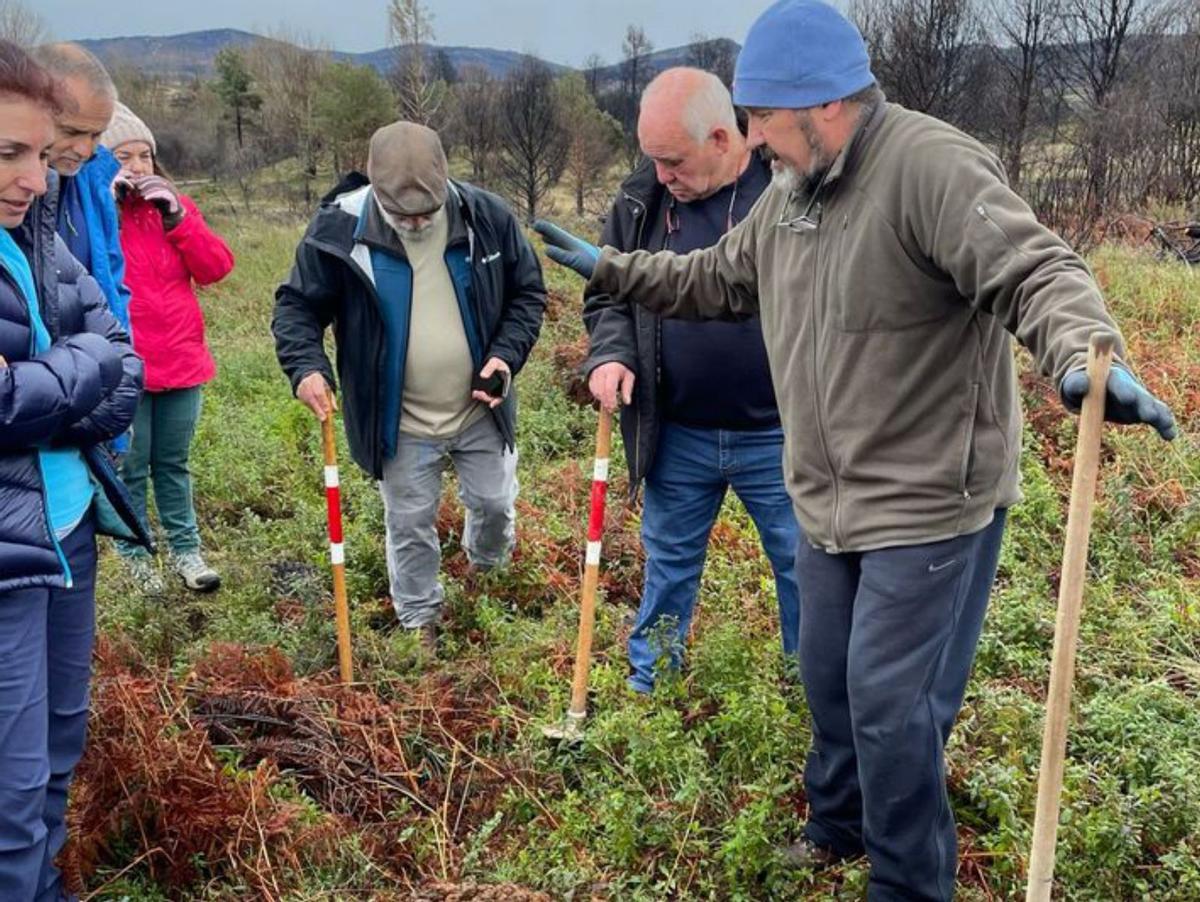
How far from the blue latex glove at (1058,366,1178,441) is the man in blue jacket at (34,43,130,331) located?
8.97 feet

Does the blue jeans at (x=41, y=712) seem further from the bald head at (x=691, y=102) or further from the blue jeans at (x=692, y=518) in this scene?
the bald head at (x=691, y=102)

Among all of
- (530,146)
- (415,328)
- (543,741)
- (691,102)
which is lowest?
(543,741)

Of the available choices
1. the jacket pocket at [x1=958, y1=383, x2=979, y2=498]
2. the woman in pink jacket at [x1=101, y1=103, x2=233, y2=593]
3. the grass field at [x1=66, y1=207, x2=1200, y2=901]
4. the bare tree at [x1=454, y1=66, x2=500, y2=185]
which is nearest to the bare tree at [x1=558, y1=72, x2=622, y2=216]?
the bare tree at [x1=454, y1=66, x2=500, y2=185]

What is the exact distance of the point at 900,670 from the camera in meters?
2.24

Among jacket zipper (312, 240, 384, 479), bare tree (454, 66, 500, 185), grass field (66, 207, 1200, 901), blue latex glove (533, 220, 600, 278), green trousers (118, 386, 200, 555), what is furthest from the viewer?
bare tree (454, 66, 500, 185)

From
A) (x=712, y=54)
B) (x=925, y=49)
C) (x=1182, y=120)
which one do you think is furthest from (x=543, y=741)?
(x=712, y=54)

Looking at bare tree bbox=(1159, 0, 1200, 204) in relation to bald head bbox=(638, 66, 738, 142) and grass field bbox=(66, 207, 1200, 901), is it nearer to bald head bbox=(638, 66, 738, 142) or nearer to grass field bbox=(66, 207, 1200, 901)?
grass field bbox=(66, 207, 1200, 901)

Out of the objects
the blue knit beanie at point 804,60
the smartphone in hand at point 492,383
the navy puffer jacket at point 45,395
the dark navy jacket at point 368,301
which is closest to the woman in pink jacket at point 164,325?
the dark navy jacket at point 368,301

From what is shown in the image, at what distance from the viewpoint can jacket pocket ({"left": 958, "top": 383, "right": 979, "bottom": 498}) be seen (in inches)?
84.3

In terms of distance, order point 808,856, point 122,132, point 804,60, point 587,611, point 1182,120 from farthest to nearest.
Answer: point 1182,120 → point 122,132 → point 587,611 → point 808,856 → point 804,60

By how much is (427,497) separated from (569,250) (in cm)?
137

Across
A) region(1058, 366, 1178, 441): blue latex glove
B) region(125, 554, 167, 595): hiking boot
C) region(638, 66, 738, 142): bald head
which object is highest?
region(638, 66, 738, 142): bald head

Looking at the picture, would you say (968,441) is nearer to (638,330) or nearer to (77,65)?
(638,330)

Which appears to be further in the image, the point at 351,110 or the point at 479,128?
the point at 351,110
